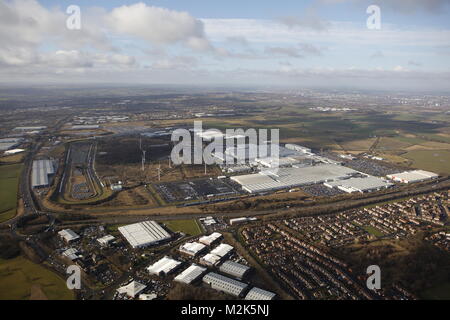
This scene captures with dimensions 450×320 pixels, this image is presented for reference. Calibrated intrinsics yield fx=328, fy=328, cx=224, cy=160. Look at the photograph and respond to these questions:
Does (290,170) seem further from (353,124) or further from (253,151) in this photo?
(353,124)

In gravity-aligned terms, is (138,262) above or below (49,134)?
below

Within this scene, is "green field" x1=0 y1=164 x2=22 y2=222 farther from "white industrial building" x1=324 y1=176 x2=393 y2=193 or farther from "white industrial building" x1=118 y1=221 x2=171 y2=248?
"white industrial building" x1=324 y1=176 x2=393 y2=193

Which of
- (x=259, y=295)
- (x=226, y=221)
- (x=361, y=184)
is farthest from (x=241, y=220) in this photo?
(x=361, y=184)

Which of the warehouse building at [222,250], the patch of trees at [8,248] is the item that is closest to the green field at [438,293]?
the warehouse building at [222,250]

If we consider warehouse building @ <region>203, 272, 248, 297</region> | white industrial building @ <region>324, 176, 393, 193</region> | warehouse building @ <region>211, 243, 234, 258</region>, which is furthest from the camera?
white industrial building @ <region>324, 176, 393, 193</region>

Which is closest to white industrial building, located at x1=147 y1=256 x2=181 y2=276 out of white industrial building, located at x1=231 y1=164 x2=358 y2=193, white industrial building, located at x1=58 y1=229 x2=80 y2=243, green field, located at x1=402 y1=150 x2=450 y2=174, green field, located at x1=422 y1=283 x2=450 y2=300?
white industrial building, located at x1=58 y1=229 x2=80 y2=243
